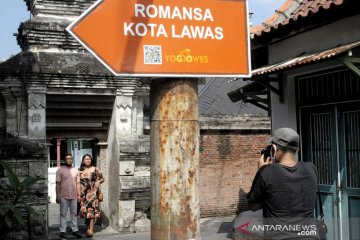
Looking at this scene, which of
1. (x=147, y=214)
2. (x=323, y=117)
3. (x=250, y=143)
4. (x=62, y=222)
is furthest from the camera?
(x=250, y=143)

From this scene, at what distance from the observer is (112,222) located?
10.9 m

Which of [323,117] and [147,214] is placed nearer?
[323,117]

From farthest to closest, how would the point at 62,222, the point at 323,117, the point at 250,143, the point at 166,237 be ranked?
1. the point at 250,143
2. the point at 62,222
3. the point at 323,117
4. the point at 166,237

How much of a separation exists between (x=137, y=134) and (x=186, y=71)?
7.94 metres

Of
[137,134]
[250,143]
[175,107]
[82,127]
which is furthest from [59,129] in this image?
[175,107]

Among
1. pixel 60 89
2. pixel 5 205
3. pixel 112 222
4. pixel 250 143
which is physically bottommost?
pixel 112 222

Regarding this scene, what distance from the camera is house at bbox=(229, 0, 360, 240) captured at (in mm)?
6430

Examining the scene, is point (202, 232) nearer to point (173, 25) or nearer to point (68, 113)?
point (68, 113)

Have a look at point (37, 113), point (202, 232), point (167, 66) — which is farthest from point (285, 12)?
point (167, 66)

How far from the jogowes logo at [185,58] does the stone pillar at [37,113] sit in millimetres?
7440

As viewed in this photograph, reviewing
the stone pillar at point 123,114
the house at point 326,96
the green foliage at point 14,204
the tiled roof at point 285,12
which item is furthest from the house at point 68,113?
the house at point 326,96

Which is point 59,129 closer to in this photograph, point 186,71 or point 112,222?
point 112,222

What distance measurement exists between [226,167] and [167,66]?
34.1 ft

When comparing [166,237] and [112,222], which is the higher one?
[166,237]
